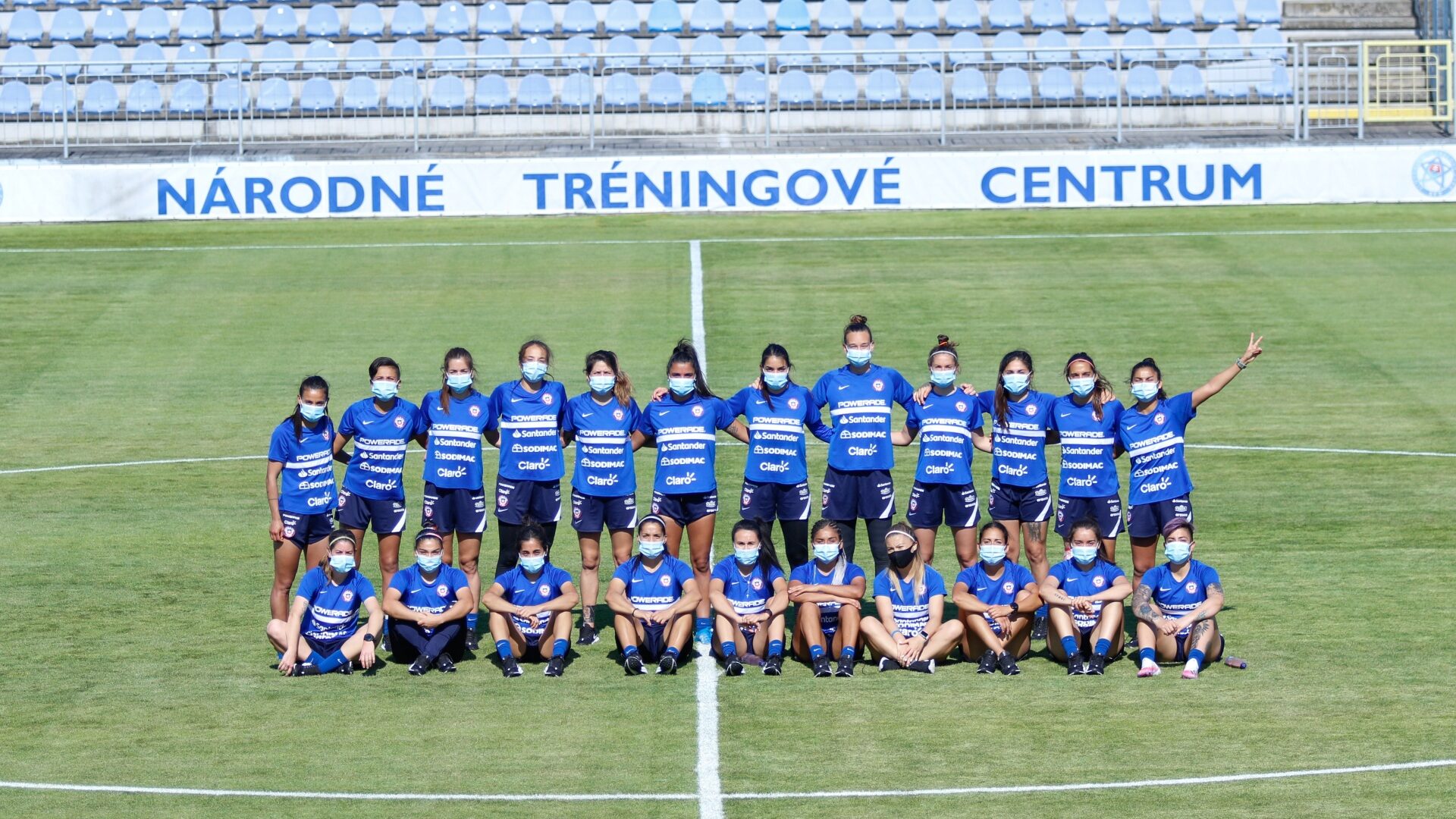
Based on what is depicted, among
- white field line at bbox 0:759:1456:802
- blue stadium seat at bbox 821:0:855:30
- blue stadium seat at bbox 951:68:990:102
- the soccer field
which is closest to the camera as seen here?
white field line at bbox 0:759:1456:802

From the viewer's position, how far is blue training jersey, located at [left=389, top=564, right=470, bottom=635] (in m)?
13.3

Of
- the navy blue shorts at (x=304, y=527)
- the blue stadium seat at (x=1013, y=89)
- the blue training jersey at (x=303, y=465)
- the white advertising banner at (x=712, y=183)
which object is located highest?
the blue stadium seat at (x=1013, y=89)

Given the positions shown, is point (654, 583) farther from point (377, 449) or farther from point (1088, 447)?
point (1088, 447)

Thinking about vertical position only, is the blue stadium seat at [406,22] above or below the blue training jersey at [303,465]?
above

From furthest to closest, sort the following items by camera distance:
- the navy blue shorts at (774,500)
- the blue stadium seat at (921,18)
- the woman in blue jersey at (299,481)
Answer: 1. the blue stadium seat at (921,18)
2. the navy blue shorts at (774,500)
3. the woman in blue jersey at (299,481)

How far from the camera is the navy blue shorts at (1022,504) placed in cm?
1424

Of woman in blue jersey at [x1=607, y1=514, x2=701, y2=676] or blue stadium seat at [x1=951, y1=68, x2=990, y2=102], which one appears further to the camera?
blue stadium seat at [x1=951, y1=68, x2=990, y2=102]

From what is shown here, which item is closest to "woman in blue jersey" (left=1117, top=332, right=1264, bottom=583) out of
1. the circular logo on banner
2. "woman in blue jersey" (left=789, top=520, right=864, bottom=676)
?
"woman in blue jersey" (left=789, top=520, right=864, bottom=676)

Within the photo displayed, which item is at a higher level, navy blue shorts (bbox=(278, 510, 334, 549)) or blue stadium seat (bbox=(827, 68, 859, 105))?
blue stadium seat (bbox=(827, 68, 859, 105))

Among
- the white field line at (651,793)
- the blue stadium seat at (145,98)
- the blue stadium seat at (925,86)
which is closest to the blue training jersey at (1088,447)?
the white field line at (651,793)

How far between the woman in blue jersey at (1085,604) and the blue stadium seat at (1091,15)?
73.0ft

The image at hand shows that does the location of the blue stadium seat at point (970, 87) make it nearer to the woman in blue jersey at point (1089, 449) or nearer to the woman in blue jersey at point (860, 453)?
the woman in blue jersey at point (860, 453)

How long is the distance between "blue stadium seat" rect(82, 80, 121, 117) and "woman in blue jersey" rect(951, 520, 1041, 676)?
20.8 m

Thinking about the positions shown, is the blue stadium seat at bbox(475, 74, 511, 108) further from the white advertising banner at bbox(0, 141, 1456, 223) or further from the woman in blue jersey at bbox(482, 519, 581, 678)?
the woman in blue jersey at bbox(482, 519, 581, 678)
